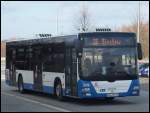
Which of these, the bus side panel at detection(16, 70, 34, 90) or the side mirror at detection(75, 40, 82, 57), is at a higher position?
the side mirror at detection(75, 40, 82, 57)

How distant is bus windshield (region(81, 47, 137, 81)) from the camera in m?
19.9

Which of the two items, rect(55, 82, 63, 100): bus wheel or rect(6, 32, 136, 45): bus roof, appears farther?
rect(55, 82, 63, 100): bus wheel

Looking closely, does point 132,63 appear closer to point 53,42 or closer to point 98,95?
point 98,95

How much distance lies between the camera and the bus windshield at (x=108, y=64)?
783 inches

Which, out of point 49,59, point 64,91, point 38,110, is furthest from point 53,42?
point 38,110

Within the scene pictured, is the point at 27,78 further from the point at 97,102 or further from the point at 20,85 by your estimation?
the point at 97,102

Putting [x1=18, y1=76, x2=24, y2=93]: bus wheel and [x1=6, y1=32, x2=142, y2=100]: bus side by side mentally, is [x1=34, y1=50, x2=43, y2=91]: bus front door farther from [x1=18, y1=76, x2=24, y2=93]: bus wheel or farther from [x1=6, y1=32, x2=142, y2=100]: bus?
[x1=18, y1=76, x2=24, y2=93]: bus wheel

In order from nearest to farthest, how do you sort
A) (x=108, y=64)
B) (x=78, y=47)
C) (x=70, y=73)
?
(x=78, y=47), (x=108, y=64), (x=70, y=73)

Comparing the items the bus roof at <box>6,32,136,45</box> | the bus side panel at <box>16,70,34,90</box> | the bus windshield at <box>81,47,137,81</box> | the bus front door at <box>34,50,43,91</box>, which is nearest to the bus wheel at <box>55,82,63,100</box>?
the bus roof at <box>6,32,136,45</box>

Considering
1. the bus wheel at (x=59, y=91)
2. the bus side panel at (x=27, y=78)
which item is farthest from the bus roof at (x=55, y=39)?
the bus wheel at (x=59, y=91)

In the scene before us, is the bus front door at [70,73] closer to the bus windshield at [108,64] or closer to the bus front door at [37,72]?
the bus windshield at [108,64]

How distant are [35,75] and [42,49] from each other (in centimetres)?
138

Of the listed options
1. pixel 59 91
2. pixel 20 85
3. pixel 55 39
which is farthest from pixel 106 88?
pixel 20 85

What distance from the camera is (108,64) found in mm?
20047
